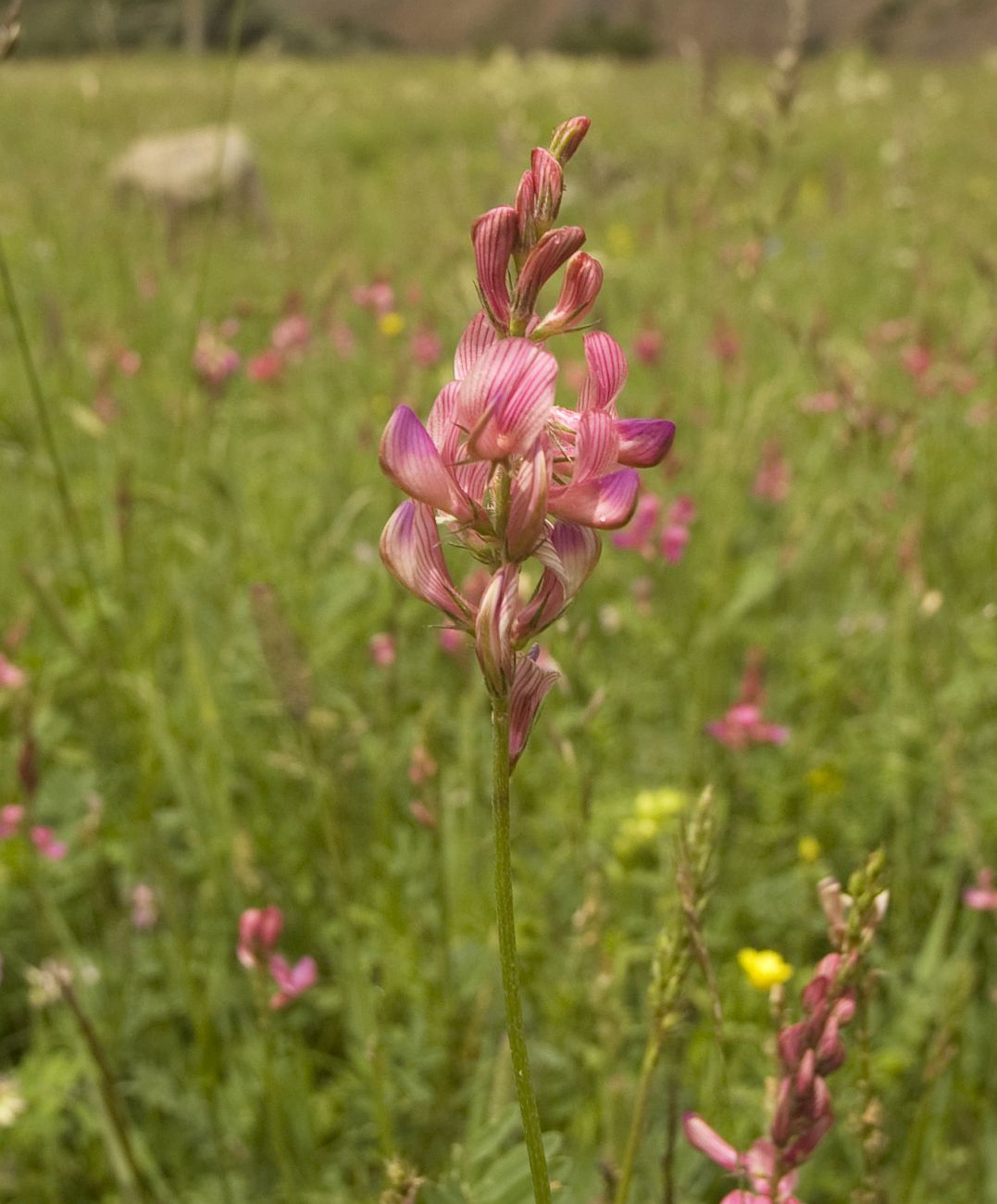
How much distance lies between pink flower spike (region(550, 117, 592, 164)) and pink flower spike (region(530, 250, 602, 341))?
0.17 feet

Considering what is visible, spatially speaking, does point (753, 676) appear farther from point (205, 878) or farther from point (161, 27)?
point (161, 27)

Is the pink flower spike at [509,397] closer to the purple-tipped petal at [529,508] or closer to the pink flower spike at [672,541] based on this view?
the purple-tipped petal at [529,508]

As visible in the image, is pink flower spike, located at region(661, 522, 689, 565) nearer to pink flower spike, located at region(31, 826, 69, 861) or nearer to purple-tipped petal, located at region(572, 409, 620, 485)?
pink flower spike, located at region(31, 826, 69, 861)

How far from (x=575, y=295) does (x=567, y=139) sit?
0.08 meters

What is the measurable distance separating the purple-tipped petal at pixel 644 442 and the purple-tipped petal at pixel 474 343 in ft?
0.29

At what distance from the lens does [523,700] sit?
628 millimetres

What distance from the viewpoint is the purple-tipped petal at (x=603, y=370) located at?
625mm

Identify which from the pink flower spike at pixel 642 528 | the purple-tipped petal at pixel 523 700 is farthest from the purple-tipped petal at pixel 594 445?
the pink flower spike at pixel 642 528

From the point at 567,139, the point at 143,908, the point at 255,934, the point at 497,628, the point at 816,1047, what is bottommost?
the point at 143,908

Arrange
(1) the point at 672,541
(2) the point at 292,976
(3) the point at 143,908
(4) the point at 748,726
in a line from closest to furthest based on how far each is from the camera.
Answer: (2) the point at 292,976, (3) the point at 143,908, (4) the point at 748,726, (1) the point at 672,541

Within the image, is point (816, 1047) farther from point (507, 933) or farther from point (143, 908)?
point (143, 908)

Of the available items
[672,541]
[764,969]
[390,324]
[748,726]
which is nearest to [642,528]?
[672,541]

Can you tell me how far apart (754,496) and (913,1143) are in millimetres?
2270

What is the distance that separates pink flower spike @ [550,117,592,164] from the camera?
617 millimetres
